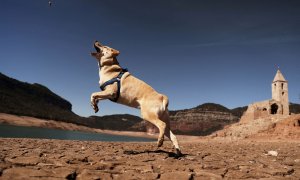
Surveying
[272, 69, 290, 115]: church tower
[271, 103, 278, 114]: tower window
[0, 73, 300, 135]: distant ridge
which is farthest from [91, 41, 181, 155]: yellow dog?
→ [0, 73, 300, 135]: distant ridge

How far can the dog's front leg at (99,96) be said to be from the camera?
265 inches

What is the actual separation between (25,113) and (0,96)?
20.0 m

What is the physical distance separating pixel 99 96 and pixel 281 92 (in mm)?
60321

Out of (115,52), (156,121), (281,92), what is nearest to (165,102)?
(156,121)

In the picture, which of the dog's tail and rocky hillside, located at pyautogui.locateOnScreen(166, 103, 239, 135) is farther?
rocky hillside, located at pyautogui.locateOnScreen(166, 103, 239, 135)

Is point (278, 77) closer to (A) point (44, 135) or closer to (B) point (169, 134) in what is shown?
(A) point (44, 135)

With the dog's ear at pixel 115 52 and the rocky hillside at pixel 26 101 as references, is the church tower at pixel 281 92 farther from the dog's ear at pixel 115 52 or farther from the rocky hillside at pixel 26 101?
the rocky hillside at pixel 26 101

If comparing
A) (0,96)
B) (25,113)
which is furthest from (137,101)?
(0,96)

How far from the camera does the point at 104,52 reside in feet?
24.1

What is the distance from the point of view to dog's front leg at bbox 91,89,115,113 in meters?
6.74

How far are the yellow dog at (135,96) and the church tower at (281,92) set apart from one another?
5748cm

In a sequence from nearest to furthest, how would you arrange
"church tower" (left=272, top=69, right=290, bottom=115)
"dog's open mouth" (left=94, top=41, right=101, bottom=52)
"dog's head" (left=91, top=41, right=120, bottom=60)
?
1. "dog's head" (left=91, top=41, right=120, bottom=60)
2. "dog's open mouth" (left=94, top=41, right=101, bottom=52)
3. "church tower" (left=272, top=69, right=290, bottom=115)

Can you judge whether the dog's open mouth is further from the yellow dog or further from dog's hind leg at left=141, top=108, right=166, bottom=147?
dog's hind leg at left=141, top=108, right=166, bottom=147

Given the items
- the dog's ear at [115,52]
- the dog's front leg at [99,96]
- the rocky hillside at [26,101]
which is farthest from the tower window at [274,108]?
the rocky hillside at [26,101]
